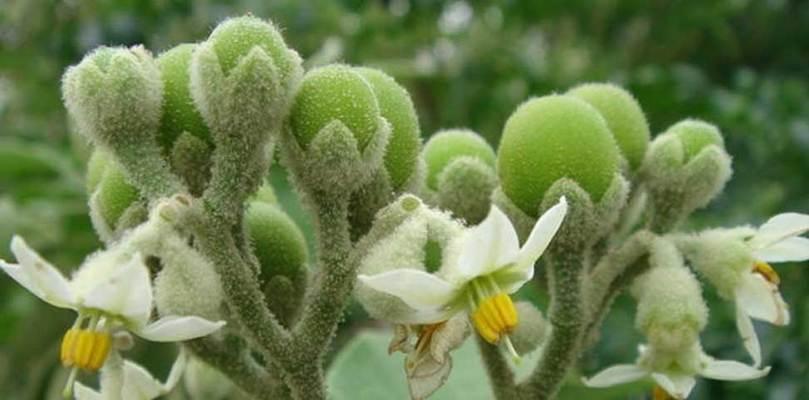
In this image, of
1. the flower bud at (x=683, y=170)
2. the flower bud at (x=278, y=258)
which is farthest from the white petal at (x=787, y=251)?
the flower bud at (x=278, y=258)

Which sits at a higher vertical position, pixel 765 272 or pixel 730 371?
pixel 765 272

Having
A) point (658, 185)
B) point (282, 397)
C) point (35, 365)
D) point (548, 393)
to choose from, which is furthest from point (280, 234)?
point (35, 365)

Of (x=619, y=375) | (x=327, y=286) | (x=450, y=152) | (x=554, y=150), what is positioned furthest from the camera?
(x=450, y=152)

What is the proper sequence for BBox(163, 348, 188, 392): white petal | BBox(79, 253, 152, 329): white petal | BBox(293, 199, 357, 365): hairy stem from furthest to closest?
BBox(163, 348, 188, 392): white petal, BBox(293, 199, 357, 365): hairy stem, BBox(79, 253, 152, 329): white petal

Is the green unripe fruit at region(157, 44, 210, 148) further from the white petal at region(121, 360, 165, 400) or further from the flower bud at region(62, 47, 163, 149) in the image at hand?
the white petal at region(121, 360, 165, 400)

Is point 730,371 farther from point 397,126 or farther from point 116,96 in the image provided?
point 116,96

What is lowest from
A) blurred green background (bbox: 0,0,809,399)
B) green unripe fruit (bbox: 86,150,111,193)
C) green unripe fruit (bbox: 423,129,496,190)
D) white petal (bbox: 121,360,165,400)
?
blurred green background (bbox: 0,0,809,399)

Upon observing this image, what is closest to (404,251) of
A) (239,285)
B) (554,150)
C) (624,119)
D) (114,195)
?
(239,285)

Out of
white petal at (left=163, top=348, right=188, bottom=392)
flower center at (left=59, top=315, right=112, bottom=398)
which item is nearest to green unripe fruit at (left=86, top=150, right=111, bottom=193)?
white petal at (left=163, top=348, right=188, bottom=392)
